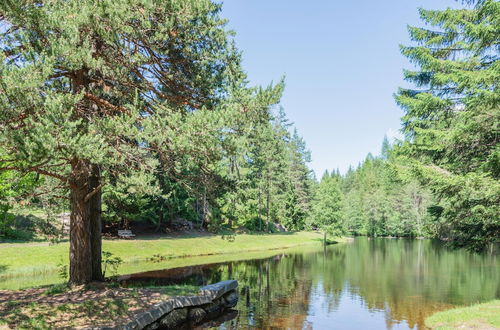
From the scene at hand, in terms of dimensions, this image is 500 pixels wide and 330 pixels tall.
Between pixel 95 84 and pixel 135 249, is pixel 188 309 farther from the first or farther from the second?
pixel 135 249

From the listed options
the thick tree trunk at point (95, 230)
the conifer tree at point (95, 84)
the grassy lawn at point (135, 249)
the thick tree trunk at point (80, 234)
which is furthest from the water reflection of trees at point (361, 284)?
the conifer tree at point (95, 84)

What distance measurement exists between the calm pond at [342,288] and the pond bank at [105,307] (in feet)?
4.12

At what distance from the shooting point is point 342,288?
20.7 meters

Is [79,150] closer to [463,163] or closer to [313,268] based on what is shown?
[463,163]

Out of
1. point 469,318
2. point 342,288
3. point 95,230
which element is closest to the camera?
point 469,318

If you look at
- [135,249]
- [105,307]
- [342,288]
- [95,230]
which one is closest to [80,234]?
[95,230]

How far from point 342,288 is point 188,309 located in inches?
424

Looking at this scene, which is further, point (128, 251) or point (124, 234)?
point (124, 234)

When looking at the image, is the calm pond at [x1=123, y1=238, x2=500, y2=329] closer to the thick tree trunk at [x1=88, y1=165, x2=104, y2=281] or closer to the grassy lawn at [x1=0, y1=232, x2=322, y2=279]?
the grassy lawn at [x1=0, y1=232, x2=322, y2=279]

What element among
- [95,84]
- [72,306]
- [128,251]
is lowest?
[128,251]

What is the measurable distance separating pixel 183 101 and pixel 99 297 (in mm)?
6871

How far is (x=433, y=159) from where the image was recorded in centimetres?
1752

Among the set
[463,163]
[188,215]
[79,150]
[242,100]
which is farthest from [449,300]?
[188,215]

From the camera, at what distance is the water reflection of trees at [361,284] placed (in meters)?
15.1
